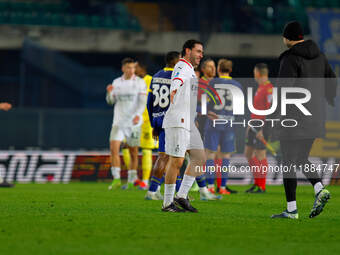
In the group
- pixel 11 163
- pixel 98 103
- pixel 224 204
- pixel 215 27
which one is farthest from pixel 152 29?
pixel 224 204

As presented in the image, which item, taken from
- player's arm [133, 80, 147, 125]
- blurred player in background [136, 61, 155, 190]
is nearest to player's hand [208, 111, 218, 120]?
player's arm [133, 80, 147, 125]

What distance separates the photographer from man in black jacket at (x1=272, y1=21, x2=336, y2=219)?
736 centimetres

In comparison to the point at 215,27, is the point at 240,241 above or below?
below

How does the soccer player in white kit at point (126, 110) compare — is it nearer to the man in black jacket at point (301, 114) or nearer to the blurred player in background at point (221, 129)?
the blurred player in background at point (221, 129)

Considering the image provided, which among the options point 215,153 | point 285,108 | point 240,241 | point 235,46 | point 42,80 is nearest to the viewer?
point 240,241

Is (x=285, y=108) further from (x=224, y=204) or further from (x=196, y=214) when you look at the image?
(x=224, y=204)

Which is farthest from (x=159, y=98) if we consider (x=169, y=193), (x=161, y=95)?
(x=169, y=193)

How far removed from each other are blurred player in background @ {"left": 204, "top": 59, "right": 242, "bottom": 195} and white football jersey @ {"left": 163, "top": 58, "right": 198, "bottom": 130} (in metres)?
3.52

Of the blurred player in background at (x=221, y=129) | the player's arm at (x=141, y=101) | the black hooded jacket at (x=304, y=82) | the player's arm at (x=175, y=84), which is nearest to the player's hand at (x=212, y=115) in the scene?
the blurred player in background at (x=221, y=129)

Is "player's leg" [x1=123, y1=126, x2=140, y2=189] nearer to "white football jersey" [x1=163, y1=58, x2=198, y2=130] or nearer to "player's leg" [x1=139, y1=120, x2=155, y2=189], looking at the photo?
"player's leg" [x1=139, y1=120, x2=155, y2=189]

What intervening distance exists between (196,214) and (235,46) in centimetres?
2309

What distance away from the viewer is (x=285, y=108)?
759cm

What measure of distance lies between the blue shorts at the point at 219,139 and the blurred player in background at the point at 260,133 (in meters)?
0.66

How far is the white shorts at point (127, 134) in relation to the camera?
13641mm
